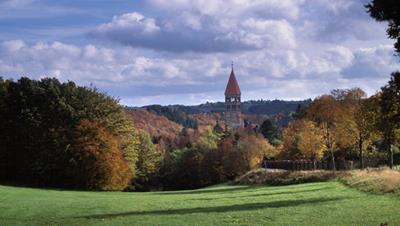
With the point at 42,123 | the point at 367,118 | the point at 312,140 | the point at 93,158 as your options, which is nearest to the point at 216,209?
the point at 367,118

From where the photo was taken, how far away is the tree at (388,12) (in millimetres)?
25667

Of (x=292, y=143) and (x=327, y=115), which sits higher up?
(x=327, y=115)

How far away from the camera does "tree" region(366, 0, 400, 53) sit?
84.2 feet

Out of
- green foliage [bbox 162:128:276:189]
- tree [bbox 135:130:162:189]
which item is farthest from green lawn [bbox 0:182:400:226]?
tree [bbox 135:130:162:189]

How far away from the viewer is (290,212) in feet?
85.0

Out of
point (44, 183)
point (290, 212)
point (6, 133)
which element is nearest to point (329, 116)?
point (44, 183)

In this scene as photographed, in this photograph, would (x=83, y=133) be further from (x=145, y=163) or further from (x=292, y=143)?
(x=292, y=143)

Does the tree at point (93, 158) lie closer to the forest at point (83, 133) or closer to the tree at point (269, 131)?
the forest at point (83, 133)

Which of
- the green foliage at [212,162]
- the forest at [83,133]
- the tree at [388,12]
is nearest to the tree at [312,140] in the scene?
the forest at [83,133]

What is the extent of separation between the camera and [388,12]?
26.1 m

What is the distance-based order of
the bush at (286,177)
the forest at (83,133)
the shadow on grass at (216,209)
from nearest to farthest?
the shadow on grass at (216,209), the bush at (286,177), the forest at (83,133)

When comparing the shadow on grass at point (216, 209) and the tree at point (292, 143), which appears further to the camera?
the tree at point (292, 143)

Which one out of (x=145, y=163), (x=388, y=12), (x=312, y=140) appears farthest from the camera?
(x=145, y=163)

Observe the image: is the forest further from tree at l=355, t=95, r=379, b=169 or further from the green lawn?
the green lawn
